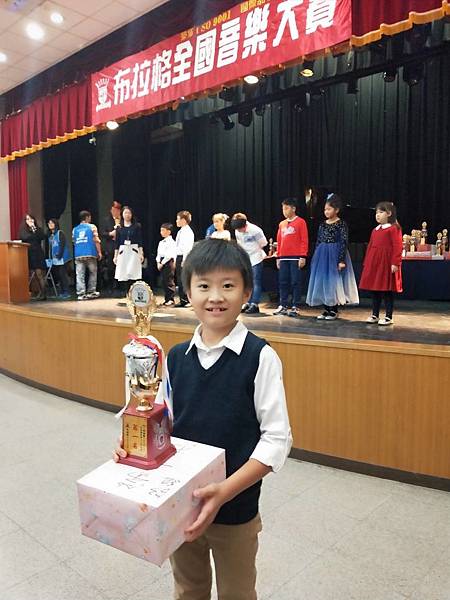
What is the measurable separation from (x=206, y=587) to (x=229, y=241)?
74cm

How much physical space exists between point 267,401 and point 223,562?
37cm

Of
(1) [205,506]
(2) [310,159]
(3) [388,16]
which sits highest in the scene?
(2) [310,159]

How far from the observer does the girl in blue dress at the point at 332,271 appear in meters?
3.69

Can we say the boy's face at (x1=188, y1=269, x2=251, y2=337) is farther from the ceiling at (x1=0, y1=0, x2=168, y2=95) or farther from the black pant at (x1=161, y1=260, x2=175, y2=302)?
the ceiling at (x1=0, y1=0, x2=168, y2=95)

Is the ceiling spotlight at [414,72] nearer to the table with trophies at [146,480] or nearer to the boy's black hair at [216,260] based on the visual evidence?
the boy's black hair at [216,260]

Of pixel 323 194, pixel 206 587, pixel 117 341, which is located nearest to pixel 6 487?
pixel 117 341

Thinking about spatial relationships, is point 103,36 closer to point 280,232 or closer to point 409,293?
point 280,232

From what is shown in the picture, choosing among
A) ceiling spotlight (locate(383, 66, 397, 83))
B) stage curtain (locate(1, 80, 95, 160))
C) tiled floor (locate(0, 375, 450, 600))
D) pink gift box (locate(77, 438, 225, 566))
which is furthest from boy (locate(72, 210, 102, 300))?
pink gift box (locate(77, 438, 225, 566))

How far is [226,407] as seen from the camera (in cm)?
89

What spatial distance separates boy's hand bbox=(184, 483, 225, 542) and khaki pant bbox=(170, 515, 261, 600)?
0.57ft

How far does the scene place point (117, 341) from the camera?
326 cm

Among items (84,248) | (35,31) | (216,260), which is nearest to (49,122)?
(35,31)

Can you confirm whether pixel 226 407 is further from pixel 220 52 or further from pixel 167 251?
pixel 167 251

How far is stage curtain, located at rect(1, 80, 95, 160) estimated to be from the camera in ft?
16.6
